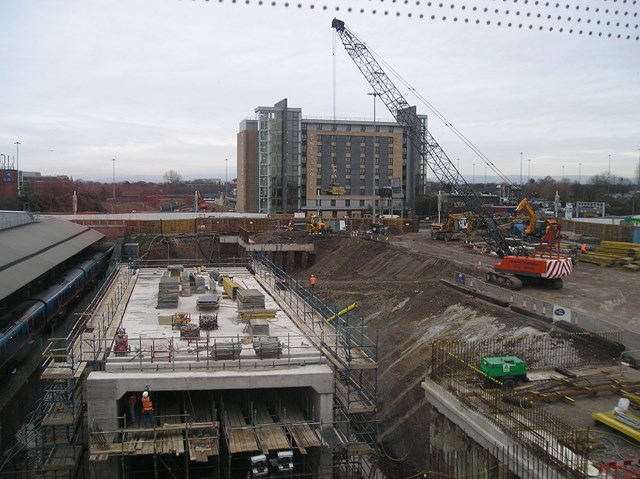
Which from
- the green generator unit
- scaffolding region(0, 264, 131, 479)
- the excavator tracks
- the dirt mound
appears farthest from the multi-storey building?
scaffolding region(0, 264, 131, 479)

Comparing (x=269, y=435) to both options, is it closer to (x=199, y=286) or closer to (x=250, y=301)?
(x=250, y=301)

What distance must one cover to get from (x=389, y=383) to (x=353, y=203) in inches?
2240

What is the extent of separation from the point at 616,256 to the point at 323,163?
150ft

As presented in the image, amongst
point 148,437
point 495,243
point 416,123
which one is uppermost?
point 416,123

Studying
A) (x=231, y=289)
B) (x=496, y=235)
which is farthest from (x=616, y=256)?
(x=231, y=289)

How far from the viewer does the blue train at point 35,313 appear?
2028cm

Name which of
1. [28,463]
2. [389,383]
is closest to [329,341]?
[389,383]

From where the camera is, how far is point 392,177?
8056cm

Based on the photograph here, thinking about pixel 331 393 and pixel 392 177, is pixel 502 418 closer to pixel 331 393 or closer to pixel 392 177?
pixel 331 393

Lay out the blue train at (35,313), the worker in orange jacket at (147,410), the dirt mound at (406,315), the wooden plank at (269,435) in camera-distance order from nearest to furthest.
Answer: the wooden plank at (269,435)
the worker in orange jacket at (147,410)
the blue train at (35,313)
the dirt mound at (406,315)

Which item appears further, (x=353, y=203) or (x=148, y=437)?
(x=353, y=203)

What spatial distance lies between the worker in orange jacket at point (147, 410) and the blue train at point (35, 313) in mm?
6007

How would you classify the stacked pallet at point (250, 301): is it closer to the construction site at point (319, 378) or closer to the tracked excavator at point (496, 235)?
the construction site at point (319, 378)

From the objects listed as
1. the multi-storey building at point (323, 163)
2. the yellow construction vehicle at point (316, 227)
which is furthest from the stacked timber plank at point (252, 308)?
the multi-storey building at point (323, 163)
